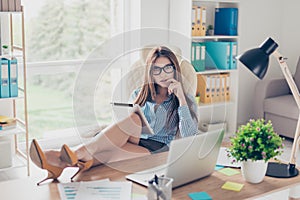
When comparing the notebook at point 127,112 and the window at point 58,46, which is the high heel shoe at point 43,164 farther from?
the window at point 58,46

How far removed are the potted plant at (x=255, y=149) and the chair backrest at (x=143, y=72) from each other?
51 cm

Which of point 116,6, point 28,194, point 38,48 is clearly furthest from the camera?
point 116,6

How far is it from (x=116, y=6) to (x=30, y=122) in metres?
1.27

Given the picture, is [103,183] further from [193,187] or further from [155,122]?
[155,122]

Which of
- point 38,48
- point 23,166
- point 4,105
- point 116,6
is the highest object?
point 116,6

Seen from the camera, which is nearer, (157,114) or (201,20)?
(157,114)

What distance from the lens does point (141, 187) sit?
6.42 ft

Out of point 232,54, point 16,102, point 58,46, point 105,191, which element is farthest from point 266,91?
point 105,191

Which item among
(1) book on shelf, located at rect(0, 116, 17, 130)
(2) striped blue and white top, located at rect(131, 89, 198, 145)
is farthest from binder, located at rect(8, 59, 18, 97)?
(2) striped blue and white top, located at rect(131, 89, 198, 145)

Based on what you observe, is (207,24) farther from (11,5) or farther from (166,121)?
(166,121)

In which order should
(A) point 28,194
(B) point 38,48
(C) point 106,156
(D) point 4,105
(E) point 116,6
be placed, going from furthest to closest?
(E) point 116,6 < (B) point 38,48 < (D) point 4,105 < (C) point 106,156 < (A) point 28,194

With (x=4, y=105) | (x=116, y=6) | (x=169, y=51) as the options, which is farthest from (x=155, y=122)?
(x=116, y=6)

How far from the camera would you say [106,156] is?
2.18m

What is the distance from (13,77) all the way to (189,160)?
186cm
